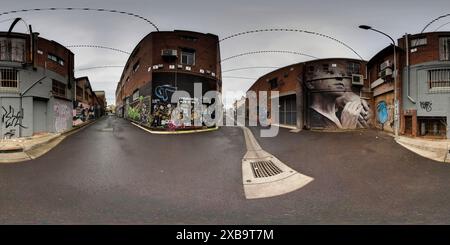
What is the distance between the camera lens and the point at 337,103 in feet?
62.3

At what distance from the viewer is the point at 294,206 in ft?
14.2

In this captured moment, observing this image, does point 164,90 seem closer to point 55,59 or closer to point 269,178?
point 55,59

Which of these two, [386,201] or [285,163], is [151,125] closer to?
[285,163]

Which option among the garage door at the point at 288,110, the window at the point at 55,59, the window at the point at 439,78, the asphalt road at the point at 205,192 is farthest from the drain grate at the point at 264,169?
the window at the point at 55,59

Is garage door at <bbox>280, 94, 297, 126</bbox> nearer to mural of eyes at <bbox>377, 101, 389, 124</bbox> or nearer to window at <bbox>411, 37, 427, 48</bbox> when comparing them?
mural of eyes at <bbox>377, 101, 389, 124</bbox>

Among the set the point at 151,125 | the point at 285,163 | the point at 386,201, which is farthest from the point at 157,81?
the point at 386,201

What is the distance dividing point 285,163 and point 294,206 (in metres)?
3.17

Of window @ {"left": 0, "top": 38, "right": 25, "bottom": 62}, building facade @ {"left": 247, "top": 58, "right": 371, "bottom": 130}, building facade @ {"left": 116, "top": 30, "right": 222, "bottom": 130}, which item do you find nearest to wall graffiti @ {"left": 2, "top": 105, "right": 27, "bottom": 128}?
window @ {"left": 0, "top": 38, "right": 25, "bottom": 62}

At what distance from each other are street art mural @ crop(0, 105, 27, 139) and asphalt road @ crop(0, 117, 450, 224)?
30.1ft

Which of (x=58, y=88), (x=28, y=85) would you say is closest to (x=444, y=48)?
(x=28, y=85)

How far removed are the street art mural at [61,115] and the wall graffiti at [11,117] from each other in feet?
10.3

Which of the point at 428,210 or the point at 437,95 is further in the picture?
the point at 437,95

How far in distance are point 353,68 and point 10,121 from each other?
2481 cm

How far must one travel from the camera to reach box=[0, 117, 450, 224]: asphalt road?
3.96 meters
